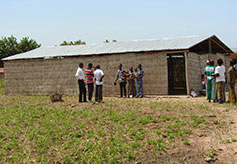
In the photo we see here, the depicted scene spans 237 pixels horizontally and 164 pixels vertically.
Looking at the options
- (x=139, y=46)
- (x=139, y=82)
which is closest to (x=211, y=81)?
(x=139, y=82)

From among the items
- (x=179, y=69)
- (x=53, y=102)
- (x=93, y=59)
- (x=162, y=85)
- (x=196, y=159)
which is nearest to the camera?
(x=196, y=159)

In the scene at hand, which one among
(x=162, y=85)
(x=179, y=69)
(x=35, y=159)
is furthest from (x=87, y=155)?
(x=179, y=69)

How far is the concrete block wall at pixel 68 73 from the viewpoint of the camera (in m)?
14.9

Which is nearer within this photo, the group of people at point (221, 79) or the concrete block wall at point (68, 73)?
the group of people at point (221, 79)

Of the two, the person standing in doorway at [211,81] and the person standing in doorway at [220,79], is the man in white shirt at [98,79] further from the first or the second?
the person standing in doorway at [220,79]

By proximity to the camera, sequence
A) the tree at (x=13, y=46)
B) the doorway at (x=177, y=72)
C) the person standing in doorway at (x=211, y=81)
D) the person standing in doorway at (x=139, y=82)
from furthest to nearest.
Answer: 1. the tree at (x=13, y=46)
2. the doorway at (x=177, y=72)
3. the person standing in doorway at (x=139, y=82)
4. the person standing in doorway at (x=211, y=81)

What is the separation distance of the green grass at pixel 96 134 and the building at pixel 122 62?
5756 mm

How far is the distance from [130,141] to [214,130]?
204cm

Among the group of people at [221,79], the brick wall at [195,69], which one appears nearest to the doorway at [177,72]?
the brick wall at [195,69]

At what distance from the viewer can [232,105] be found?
32.1ft

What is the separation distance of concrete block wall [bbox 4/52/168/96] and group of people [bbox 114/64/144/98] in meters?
0.68

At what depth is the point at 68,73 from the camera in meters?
17.0

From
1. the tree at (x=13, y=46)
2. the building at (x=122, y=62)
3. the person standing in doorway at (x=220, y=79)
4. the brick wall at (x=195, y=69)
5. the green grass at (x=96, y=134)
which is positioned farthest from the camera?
the tree at (x=13, y=46)

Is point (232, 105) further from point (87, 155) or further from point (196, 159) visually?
point (87, 155)
